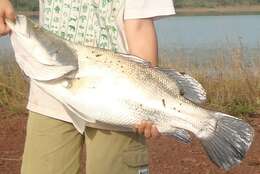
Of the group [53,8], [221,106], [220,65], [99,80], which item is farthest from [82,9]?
[220,65]

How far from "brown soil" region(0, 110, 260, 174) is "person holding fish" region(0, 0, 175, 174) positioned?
10.3 feet

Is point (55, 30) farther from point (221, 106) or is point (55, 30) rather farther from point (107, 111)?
point (221, 106)

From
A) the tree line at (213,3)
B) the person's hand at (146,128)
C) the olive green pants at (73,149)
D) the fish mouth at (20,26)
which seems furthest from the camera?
the tree line at (213,3)

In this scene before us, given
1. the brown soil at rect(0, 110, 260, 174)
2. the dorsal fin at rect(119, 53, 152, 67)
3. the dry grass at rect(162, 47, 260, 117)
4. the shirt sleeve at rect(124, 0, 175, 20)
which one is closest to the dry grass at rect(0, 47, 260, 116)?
the dry grass at rect(162, 47, 260, 117)

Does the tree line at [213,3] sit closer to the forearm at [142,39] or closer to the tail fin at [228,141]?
the forearm at [142,39]

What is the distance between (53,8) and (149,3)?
478 millimetres

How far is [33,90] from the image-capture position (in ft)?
10.7

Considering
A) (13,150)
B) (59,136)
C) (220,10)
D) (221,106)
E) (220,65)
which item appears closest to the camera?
(59,136)

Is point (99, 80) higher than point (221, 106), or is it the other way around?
point (99, 80)

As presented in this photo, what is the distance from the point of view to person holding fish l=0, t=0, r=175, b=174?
→ 10.4 feet

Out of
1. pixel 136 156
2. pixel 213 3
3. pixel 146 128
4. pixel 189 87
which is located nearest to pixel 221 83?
pixel 136 156

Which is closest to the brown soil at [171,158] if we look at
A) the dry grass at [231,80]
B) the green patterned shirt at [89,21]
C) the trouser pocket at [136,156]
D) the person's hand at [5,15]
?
the dry grass at [231,80]

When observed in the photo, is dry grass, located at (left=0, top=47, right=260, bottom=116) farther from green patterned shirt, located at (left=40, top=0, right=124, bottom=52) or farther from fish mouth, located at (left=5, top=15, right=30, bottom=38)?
fish mouth, located at (left=5, top=15, right=30, bottom=38)

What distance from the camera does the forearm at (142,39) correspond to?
3.19m
